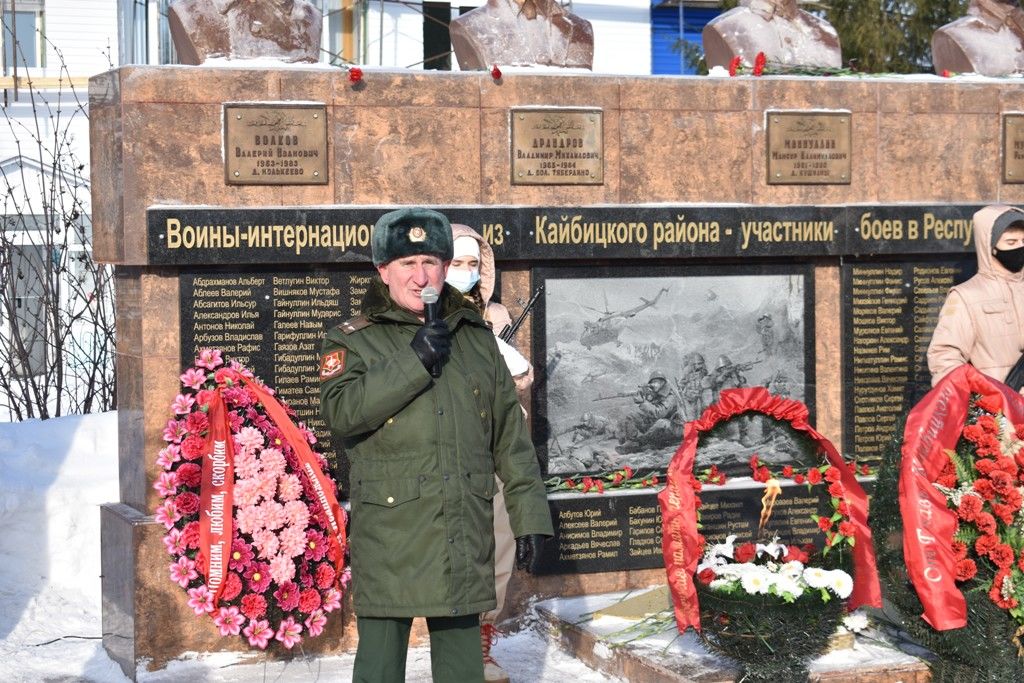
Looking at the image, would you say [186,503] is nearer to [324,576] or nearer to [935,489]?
[324,576]

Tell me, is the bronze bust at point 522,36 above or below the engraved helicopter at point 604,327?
above

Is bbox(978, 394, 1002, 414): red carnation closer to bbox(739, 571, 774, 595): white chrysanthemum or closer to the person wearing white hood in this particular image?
bbox(739, 571, 774, 595): white chrysanthemum

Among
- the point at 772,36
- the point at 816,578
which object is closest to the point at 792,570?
the point at 816,578

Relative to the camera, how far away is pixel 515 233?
745cm

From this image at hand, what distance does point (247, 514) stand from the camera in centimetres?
647

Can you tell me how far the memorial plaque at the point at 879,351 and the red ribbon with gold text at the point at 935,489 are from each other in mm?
1838

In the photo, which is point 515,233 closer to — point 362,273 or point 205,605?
point 362,273

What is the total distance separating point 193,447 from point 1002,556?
3366 millimetres

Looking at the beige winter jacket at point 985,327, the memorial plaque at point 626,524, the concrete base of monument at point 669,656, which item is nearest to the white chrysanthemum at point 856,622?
the concrete base of monument at point 669,656

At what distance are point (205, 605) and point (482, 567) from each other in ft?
7.28

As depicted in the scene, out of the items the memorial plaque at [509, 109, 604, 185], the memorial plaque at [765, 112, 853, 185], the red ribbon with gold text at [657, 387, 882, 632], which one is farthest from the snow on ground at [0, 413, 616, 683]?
the memorial plaque at [765, 112, 853, 185]

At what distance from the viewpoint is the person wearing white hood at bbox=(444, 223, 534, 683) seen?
627 centimetres

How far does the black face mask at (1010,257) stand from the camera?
7.32 m

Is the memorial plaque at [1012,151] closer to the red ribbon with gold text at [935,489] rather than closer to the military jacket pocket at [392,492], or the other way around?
the red ribbon with gold text at [935,489]
